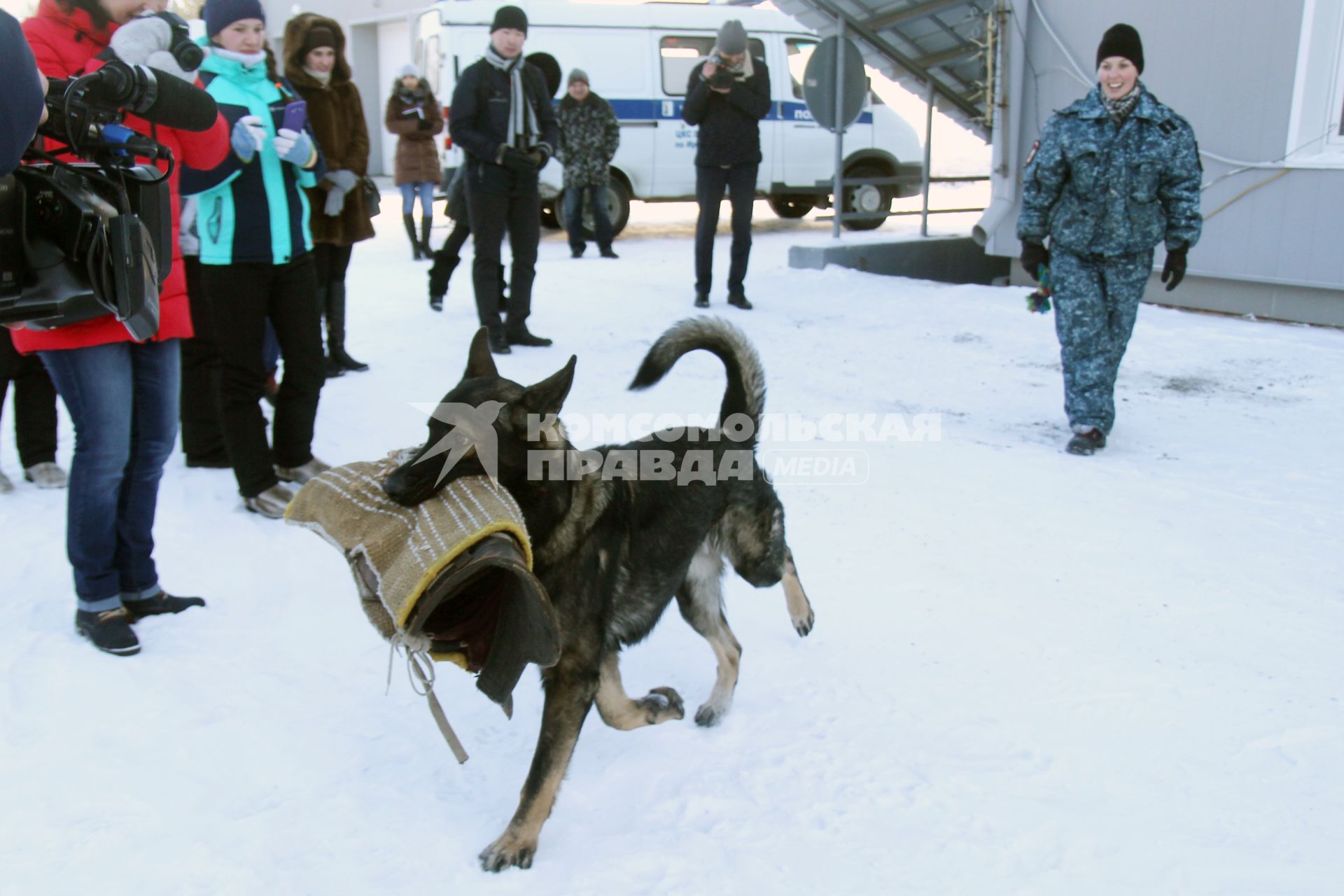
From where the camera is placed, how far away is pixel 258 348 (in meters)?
3.89

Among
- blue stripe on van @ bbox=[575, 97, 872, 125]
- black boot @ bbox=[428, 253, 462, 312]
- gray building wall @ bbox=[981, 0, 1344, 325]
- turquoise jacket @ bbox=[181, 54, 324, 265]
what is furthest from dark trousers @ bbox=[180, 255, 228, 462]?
blue stripe on van @ bbox=[575, 97, 872, 125]

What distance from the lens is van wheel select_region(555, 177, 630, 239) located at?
12227 millimetres

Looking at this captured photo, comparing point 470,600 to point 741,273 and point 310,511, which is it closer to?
point 310,511

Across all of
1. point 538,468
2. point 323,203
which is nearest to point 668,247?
point 323,203

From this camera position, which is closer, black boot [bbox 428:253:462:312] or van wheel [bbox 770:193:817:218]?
black boot [bbox 428:253:462:312]

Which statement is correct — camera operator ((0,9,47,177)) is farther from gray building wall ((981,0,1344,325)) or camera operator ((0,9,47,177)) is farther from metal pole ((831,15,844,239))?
metal pole ((831,15,844,239))

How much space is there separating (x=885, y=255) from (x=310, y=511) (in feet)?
28.1

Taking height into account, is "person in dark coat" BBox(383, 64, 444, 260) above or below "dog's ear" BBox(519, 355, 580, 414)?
above

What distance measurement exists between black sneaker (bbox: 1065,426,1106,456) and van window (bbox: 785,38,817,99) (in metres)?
9.76

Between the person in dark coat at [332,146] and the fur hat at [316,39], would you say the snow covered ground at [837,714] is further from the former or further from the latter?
the fur hat at [316,39]

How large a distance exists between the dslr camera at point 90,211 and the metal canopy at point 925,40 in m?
8.30

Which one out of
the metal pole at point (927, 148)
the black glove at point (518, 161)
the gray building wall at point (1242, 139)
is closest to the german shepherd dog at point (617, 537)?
the black glove at point (518, 161)

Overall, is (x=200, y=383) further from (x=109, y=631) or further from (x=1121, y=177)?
(x=1121, y=177)

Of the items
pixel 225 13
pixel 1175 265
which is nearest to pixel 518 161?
pixel 225 13
